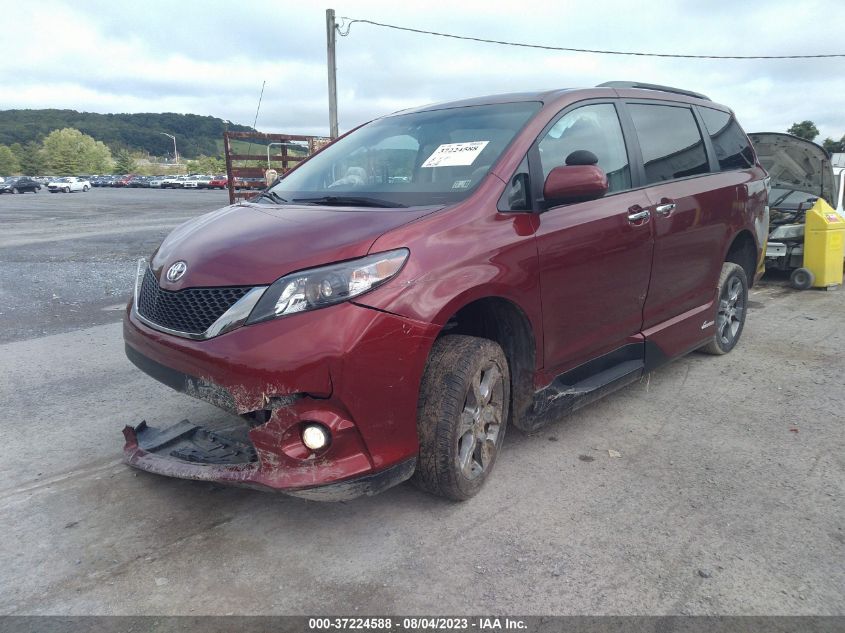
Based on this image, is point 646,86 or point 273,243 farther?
point 646,86

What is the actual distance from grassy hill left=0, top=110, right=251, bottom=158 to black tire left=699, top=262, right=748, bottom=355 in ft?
411

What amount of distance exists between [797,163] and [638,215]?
7256 millimetres

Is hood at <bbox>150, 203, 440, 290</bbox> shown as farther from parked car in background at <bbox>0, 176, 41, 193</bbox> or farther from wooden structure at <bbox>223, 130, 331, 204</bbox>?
parked car in background at <bbox>0, 176, 41, 193</bbox>

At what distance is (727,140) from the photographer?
506 cm

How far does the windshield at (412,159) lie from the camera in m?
3.12

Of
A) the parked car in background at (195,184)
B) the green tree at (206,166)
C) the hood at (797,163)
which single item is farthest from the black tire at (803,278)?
the green tree at (206,166)

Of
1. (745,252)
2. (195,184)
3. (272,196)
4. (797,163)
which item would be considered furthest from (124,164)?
(745,252)

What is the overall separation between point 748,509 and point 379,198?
7.50 ft

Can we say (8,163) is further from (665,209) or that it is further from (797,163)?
(665,209)

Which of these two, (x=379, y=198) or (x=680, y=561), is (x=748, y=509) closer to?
(x=680, y=561)

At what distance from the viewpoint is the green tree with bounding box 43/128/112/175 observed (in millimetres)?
97125

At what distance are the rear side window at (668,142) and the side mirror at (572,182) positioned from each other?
105 cm

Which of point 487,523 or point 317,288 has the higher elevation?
point 317,288

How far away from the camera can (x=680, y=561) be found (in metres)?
2.57
